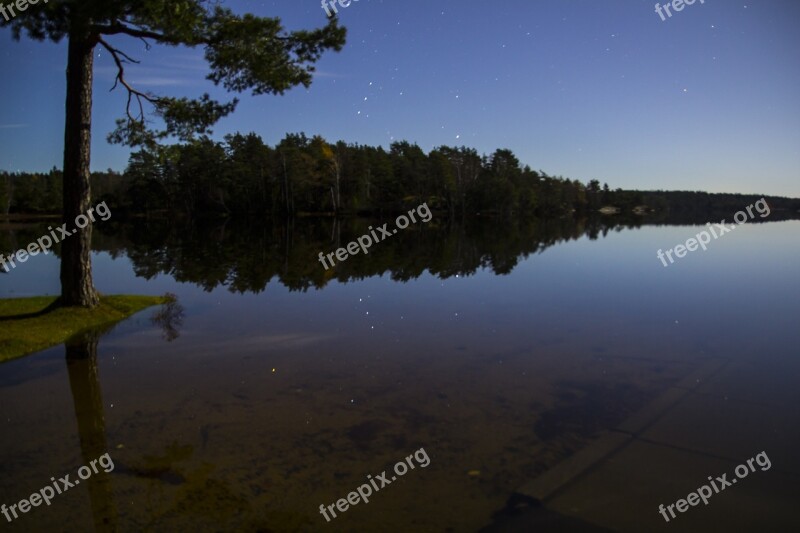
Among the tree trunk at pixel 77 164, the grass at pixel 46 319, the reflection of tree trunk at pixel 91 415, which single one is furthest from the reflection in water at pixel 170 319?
the tree trunk at pixel 77 164

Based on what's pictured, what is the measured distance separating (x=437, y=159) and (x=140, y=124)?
3699 inches

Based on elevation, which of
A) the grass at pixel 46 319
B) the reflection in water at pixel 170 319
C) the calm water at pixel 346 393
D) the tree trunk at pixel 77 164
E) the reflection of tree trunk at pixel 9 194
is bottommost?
the calm water at pixel 346 393

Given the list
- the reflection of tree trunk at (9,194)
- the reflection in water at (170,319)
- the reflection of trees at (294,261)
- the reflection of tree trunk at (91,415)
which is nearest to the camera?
the reflection of tree trunk at (91,415)

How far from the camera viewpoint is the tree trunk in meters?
12.9

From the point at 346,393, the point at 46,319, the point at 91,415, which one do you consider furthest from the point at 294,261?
the point at 91,415

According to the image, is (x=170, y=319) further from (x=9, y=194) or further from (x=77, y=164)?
(x=9, y=194)

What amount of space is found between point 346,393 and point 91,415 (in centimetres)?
347

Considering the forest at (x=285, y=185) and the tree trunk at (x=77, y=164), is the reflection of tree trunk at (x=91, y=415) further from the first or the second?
the forest at (x=285, y=185)

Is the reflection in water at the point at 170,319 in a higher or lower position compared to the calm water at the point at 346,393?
higher

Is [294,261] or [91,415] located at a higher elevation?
[294,261]

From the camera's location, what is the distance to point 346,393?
27.8 ft

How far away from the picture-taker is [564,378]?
934 cm

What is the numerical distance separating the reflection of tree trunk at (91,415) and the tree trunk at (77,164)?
6.29 feet

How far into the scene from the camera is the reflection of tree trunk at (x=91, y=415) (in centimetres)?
516
